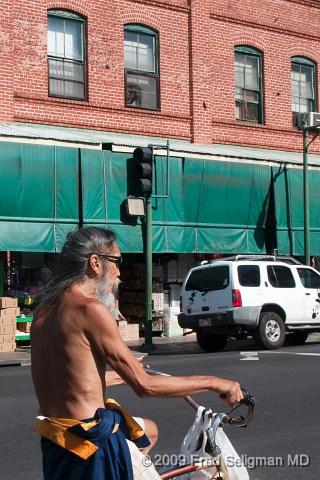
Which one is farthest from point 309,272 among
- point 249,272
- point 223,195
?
point 223,195

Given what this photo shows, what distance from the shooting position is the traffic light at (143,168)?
54.9 ft

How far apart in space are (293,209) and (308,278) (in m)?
4.45

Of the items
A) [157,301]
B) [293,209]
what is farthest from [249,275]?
[293,209]

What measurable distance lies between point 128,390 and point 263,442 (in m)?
3.42

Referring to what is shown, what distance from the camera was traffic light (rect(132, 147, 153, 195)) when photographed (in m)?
16.7

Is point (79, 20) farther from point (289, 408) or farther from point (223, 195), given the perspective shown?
point (289, 408)

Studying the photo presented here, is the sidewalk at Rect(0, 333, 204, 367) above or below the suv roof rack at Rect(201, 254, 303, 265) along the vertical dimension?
below

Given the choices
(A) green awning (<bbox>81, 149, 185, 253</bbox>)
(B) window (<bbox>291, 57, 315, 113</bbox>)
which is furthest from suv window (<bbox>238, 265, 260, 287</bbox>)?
(B) window (<bbox>291, 57, 315, 113</bbox>)

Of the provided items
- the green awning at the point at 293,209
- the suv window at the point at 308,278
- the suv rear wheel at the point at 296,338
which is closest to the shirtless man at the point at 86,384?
the suv window at the point at 308,278

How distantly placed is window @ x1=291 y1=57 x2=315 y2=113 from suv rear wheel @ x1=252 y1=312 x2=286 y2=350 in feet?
28.9

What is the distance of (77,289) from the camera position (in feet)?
11.6

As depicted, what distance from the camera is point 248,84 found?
21609 mm

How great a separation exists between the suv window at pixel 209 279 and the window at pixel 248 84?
22.7 feet

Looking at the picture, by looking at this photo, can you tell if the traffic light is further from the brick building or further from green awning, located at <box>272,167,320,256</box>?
green awning, located at <box>272,167,320,256</box>
